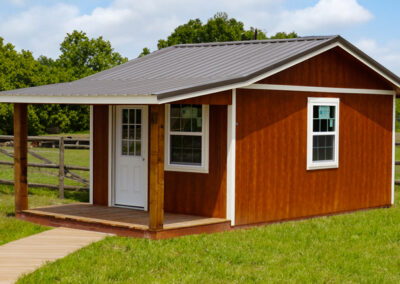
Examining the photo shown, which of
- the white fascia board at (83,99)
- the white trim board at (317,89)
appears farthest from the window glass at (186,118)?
the white fascia board at (83,99)

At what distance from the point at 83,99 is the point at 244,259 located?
3900 millimetres

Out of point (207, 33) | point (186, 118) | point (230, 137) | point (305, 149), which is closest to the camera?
point (230, 137)

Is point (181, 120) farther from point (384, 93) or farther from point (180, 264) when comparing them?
point (384, 93)

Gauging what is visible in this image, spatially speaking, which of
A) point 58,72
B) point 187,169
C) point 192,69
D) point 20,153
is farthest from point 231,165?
point 58,72

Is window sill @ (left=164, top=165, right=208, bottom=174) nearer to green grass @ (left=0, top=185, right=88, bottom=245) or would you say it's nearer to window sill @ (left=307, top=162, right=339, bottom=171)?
window sill @ (left=307, top=162, right=339, bottom=171)

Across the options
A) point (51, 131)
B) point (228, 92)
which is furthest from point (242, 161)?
point (51, 131)

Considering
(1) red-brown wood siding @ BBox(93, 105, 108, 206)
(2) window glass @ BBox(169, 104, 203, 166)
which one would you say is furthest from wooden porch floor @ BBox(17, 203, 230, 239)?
(2) window glass @ BBox(169, 104, 203, 166)

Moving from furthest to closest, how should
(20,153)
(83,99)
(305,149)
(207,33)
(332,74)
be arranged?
(207,33)
(332,74)
(305,149)
(20,153)
(83,99)

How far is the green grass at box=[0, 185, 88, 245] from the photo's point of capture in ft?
39.1

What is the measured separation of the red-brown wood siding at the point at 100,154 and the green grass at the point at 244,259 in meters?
3.30

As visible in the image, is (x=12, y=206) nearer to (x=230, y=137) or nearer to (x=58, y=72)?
(x=230, y=137)

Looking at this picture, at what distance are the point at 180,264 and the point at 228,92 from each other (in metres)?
3.62

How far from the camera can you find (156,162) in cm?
1075

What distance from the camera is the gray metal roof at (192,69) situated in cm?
1148
